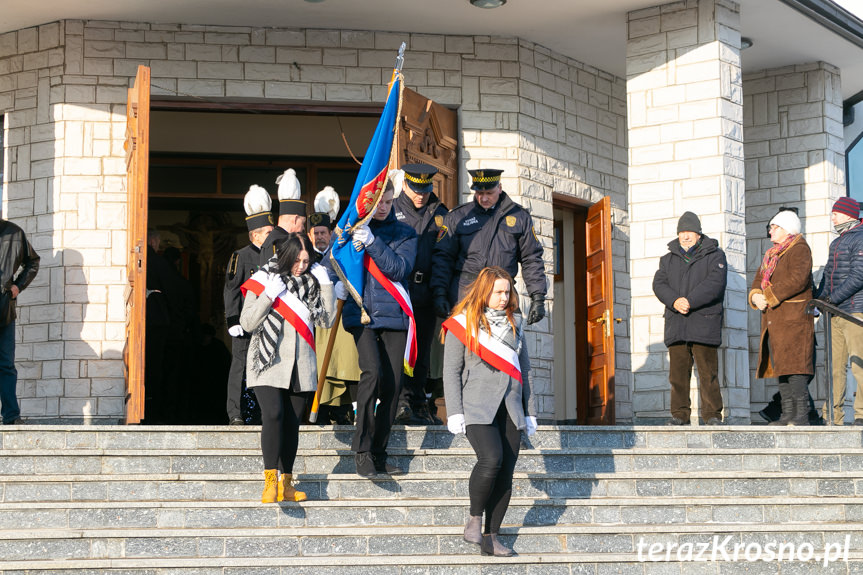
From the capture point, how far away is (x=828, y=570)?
22.1ft

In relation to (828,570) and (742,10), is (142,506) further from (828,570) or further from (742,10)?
(742,10)

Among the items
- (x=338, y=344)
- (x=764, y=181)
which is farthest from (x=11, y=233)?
(x=764, y=181)

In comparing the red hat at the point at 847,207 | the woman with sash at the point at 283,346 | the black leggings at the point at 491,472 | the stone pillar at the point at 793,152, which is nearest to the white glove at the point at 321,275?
the woman with sash at the point at 283,346

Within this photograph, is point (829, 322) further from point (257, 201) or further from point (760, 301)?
point (257, 201)

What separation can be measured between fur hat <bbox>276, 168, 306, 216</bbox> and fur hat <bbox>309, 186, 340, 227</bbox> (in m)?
0.47

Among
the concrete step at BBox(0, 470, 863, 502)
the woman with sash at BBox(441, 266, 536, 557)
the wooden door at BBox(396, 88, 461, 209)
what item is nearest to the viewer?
the woman with sash at BBox(441, 266, 536, 557)

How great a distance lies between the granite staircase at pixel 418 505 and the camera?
21.3 feet

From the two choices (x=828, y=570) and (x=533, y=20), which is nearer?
(x=828, y=570)

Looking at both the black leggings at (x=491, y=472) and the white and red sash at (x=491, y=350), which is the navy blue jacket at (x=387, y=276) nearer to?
the white and red sash at (x=491, y=350)

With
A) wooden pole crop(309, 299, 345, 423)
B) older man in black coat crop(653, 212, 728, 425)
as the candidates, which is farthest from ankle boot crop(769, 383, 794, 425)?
wooden pole crop(309, 299, 345, 423)

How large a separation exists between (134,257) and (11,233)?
955 mm

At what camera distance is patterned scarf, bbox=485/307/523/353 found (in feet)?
22.4

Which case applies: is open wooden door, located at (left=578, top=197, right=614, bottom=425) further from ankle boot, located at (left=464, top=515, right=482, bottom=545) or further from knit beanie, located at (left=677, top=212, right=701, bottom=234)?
ankle boot, located at (left=464, top=515, right=482, bottom=545)

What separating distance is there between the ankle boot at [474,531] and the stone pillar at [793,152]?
6.42 meters
